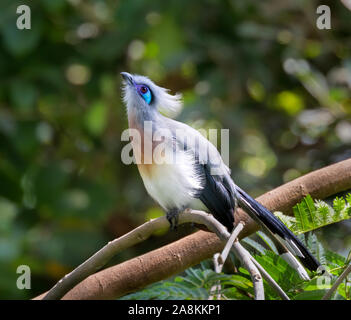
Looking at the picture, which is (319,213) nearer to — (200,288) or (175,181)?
(200,288)

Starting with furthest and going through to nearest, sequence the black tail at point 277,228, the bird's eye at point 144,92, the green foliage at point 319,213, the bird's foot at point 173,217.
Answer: the bird's eye at point 144,92, the bird's foot at point 173,217, the black tail at point 277,228, the green foliage at point 319,213

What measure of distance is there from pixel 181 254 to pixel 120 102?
265 centimetres

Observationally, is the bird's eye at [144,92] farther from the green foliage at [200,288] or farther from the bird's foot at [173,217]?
the green foliage at [200,288]

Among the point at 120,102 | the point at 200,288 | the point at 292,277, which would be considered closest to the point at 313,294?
the point at 292,277

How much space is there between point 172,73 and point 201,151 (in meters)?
2.65

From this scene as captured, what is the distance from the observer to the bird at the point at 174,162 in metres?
2.18

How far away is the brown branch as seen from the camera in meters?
2.10

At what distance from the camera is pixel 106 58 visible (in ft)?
14.3

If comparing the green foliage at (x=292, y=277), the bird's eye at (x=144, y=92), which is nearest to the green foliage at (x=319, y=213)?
the green foliage at (x=292, y=277)

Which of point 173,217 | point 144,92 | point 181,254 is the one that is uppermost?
point 144,92

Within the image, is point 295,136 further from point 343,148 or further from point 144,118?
point 144,118

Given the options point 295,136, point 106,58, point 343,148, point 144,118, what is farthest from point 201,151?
point 295,136

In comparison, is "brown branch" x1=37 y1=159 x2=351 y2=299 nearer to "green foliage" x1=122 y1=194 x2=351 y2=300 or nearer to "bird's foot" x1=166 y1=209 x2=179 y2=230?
"bird's foot" x1=166 y1=209 x2=179 y2=230

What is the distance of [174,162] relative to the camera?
86.4 inches
